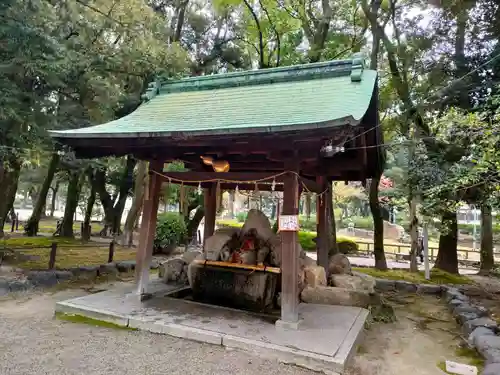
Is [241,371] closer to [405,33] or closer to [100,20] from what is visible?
[100,20]

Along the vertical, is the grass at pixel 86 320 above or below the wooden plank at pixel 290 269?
below

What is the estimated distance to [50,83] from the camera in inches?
299

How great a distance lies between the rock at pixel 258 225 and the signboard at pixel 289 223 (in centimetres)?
193

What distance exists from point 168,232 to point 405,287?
872 cm

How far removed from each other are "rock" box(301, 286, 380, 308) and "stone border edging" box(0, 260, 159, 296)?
5408mm

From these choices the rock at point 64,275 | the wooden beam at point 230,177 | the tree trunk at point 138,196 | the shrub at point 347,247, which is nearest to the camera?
the wooden beam at point 230,177

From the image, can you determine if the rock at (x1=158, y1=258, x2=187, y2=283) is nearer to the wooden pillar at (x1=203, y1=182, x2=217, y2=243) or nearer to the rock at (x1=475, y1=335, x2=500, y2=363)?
the wooden pillar at (x1=203, y1=182, x2=217, y2=243)

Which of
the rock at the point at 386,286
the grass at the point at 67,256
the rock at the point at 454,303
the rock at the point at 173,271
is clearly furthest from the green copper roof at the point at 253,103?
the rock at the point at 386,286

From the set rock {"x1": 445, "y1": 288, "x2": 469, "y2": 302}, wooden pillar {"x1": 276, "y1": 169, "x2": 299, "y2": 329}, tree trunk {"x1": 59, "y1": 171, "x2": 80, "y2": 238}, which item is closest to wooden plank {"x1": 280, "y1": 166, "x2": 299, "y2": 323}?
wooden pillar {"x1": 276, "y1": 169, "x2": 299, "y2": 329}

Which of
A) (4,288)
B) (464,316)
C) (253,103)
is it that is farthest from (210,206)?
(464,316)

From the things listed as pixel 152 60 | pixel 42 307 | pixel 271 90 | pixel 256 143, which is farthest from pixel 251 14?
pixel 42 307

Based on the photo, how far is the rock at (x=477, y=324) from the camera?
557 centimetres

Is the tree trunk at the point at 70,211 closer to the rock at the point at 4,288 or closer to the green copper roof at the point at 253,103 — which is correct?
the rock at the point at 4,288

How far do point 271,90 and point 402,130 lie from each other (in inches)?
285
